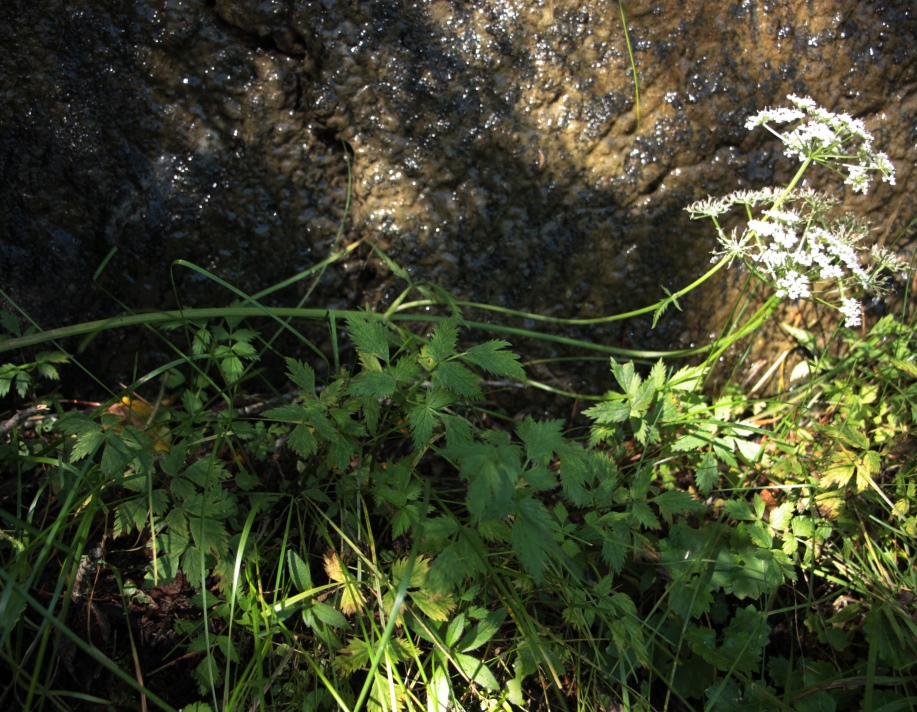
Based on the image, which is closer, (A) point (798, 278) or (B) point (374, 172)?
(A) point (798, 278)

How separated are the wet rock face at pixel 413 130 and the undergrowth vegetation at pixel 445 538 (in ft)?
0.64

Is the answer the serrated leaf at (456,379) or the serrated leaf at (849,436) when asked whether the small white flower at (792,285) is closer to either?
the serrated leaf at (849,436)

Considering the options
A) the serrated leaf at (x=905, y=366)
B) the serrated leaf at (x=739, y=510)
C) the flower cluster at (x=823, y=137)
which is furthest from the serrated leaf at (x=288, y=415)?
the serrated leaf at (x=905, y=366)

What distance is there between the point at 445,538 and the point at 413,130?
1246 mm

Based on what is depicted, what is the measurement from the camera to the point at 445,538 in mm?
1494

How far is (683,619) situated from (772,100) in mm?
1597

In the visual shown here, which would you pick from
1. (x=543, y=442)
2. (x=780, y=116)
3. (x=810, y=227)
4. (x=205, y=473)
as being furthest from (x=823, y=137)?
(x=205, y=473)

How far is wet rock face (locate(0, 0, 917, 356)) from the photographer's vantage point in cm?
198

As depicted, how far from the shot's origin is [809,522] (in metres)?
1.85

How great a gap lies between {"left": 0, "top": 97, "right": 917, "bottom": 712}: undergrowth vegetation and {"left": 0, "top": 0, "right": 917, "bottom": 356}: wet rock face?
0.19 m

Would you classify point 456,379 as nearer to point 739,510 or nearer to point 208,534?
point 208,534

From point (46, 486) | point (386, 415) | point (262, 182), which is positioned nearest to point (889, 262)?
point (386, 415)

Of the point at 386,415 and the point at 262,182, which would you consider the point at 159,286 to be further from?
the point at 386,415

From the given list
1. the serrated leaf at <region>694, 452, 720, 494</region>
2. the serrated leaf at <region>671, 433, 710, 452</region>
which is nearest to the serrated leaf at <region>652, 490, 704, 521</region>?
the serrated leaf at <region>694, 452, 720, 494</region>
